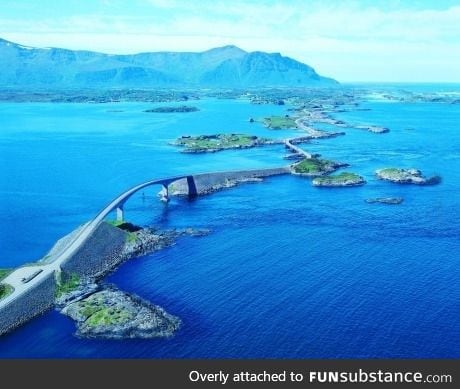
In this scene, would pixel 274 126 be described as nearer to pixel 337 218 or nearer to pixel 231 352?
pixel 337 218

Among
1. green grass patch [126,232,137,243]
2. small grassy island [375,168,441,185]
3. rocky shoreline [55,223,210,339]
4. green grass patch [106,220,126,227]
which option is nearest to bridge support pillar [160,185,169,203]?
green grass patch [106,220,126,227]

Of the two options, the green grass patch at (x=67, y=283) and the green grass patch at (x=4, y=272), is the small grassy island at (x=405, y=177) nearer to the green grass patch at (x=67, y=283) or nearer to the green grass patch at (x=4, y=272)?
the green grass patch at (x=67, y=283)

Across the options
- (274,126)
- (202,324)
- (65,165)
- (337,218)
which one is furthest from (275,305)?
(274,126)

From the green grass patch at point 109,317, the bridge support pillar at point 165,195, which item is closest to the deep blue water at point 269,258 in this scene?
the bridge support pillar at point 165,195

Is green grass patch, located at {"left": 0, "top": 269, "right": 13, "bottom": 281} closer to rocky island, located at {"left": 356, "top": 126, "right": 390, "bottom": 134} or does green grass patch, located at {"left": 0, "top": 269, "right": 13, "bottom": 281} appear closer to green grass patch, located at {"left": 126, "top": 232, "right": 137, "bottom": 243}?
green grass patch, located at {"left": 126, "top": 232, "right": 137, "bottom": 243}

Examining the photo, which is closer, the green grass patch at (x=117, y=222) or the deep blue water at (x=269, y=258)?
the deep blue water at (x=269, y=258)

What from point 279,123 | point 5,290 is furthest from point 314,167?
point 279,123
